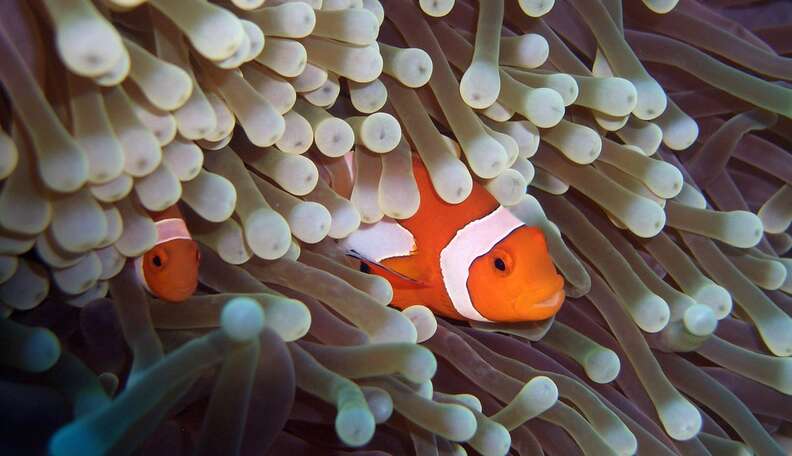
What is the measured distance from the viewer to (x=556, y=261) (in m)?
1.40

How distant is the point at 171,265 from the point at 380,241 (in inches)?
16.6

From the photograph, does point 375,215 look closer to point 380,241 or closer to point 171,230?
point 380,241

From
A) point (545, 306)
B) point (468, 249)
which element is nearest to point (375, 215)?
point (468, 249)

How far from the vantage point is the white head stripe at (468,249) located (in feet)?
4.62

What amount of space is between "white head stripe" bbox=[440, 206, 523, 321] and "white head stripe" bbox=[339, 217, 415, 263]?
0.08 meters

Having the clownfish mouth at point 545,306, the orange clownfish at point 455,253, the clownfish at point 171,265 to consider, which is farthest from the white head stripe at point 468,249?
the clownfish at point 171,265

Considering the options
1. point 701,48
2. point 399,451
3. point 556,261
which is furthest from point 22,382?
point 701,48

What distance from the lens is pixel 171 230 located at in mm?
1241

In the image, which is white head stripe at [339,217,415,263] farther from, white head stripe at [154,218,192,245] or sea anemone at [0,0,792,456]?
white head stripe at [154,218,192,245]

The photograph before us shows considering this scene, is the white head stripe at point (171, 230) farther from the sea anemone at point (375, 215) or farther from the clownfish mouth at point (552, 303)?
the clownfish mouth at point (552, 303)

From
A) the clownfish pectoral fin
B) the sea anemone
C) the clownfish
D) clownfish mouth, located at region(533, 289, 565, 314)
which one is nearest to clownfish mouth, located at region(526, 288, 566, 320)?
clownfish mouth, located at region(533, 289, 565, 314)

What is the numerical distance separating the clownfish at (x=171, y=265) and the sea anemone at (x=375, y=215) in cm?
2

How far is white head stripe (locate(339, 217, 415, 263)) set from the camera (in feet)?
4.61

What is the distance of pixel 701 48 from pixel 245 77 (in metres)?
1.03
